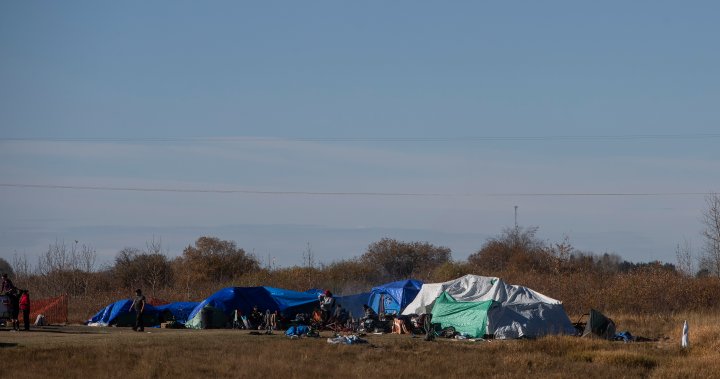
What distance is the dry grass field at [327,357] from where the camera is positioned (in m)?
25.8

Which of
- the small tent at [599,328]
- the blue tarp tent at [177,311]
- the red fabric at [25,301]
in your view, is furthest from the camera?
the blue tarp tent at [177,311]

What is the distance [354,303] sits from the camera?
4591 cm

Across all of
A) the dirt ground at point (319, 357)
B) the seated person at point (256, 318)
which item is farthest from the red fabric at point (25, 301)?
the seated person at point (256, 318)

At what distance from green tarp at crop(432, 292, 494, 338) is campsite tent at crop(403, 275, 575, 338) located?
314 millimetres

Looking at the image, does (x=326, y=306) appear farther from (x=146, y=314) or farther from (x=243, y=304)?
(x=146, y=314)

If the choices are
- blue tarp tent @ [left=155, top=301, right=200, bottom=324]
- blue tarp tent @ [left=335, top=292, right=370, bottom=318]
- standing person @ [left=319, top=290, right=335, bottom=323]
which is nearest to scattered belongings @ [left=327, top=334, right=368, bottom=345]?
standing person @ [left=319, top=290, right=335, bottom=323]

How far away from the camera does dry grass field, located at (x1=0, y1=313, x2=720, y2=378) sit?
1017 inches

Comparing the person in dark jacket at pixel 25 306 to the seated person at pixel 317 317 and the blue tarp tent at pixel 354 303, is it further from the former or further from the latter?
the blue tarp tent at pixel 354 303

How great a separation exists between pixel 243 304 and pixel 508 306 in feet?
36.4

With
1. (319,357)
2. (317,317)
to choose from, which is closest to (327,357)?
(319,357)

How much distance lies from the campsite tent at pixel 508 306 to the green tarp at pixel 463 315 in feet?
1.03

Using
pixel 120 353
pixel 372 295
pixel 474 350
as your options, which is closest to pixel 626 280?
pixel 372 295

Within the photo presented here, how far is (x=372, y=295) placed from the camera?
46.5m

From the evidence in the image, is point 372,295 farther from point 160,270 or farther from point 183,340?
point 160,270
